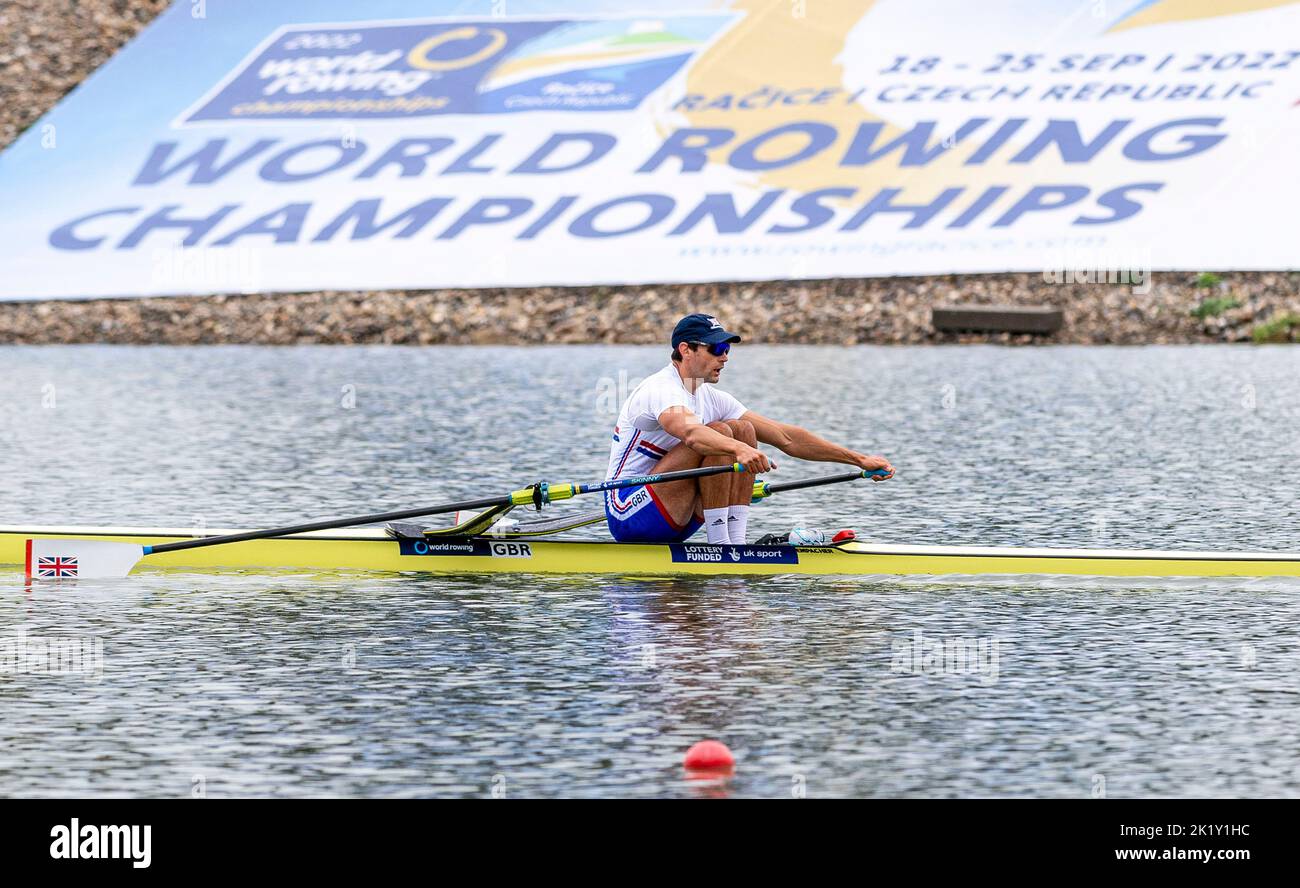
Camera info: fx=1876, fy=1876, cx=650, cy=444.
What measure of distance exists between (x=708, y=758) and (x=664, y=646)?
2397 mm

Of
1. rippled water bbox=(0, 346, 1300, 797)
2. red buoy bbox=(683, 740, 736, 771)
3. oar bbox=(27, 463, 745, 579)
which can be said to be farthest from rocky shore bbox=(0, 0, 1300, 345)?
red buoy bbox=(683, 740, 736, 771)

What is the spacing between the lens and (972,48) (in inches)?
1475

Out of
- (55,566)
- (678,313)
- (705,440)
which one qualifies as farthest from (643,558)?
(678,313)

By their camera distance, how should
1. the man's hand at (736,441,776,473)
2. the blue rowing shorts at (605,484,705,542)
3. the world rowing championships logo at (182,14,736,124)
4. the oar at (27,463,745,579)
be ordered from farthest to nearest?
the world rowing championships logo at (182,14,736,124) < the blue rowing shorts at (605,484,705,542) < the oar at (27,463,745,579) < the man's hand at (736,441,776,473)

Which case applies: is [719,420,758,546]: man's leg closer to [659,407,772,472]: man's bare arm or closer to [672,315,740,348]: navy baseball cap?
[659,407,772,472]: man's bare arm

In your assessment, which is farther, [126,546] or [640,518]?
[126,546]

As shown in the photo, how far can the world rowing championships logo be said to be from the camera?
38281mm

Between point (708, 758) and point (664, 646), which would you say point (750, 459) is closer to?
point (664, 646)

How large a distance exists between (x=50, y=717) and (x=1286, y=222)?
2972cm

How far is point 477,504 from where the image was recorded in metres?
11.9

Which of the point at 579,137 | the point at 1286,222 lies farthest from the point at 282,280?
the point at 1286,222

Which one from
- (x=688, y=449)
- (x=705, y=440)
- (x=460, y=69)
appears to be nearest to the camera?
(x=705, y=440)

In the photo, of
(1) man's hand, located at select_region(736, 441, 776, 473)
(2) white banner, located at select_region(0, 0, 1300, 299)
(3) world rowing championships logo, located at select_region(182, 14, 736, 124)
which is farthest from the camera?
(3) world rowing championships logo, located at select_region(182, 14, 736, 124)

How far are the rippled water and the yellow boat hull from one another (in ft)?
0.47
